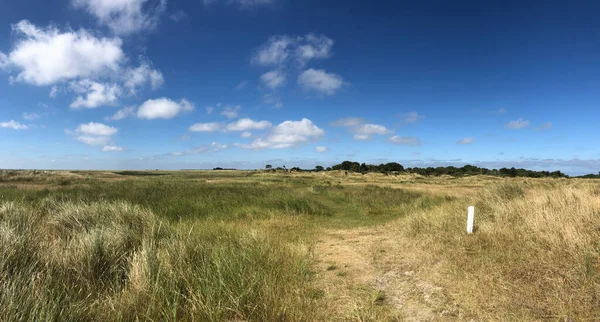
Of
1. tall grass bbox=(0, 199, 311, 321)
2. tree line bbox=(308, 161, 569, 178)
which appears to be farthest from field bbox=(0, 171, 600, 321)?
tree line bbox=(308, 161, 569, 178)

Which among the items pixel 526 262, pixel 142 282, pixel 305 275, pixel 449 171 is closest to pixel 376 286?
pixel 305 275

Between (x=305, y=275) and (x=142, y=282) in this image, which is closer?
(x=142, y=282)

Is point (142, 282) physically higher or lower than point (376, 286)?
higher

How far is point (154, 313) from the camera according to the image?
12.9 ft

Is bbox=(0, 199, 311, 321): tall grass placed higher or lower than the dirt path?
higher

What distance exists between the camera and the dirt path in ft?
15.1

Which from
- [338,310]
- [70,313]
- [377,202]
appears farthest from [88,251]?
[377,202]

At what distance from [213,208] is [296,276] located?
11105 millimetres

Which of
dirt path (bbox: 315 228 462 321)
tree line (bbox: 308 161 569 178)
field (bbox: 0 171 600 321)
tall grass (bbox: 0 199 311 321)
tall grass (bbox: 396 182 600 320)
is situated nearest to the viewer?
tall grass (bbox: 0 199 311 321)

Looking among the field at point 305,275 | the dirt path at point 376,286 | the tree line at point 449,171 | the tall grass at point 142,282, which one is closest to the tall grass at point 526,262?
the field at point 305,275

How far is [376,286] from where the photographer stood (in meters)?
5.94

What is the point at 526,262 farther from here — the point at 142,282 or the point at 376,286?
the point at 142,282

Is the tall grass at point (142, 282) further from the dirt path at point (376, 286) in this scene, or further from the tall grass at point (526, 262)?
the tall grass at point (526, 262)

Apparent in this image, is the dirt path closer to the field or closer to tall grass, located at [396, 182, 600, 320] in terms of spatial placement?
the field
